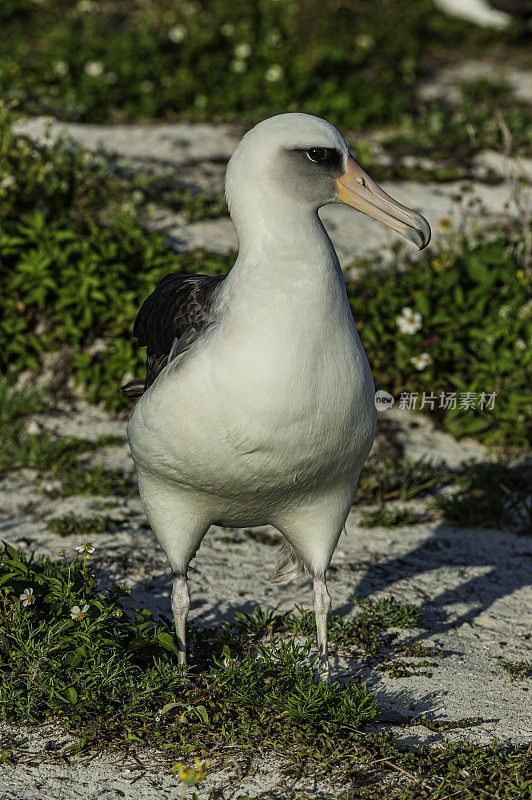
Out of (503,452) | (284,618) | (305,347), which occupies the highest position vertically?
(305,347)

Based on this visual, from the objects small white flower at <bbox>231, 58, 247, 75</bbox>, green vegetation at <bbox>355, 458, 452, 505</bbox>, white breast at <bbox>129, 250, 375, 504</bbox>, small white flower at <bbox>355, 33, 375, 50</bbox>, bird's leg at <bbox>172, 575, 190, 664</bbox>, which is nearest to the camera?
white breast at <bbox>129, 250, 375, 504</bbox>

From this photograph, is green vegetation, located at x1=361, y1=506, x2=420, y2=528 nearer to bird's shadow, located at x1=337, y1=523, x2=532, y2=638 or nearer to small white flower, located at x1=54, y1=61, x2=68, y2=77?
bird's shadow, located at x1=337, y1=523, x2=532, y2=638

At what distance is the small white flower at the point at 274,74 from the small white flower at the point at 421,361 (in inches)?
175

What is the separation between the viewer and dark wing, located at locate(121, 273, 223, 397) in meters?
3.45

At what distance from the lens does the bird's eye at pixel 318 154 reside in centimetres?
315

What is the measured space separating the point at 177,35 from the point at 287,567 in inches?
292

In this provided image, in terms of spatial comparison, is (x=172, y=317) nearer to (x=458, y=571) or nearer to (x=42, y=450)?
(x=458, y=571)

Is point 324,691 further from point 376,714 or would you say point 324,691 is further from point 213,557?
point 213,557

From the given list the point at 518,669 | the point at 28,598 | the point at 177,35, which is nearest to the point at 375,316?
the point at 518,669

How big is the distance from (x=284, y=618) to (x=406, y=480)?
1.83 meters

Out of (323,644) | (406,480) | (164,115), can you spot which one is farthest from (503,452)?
(164,115)

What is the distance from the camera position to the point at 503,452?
618 cm

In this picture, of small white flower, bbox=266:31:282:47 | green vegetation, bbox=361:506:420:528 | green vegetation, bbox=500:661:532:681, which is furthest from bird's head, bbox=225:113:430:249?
small white flower, bbox=266:31:282:47

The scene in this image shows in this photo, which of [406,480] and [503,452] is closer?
[406,480]
